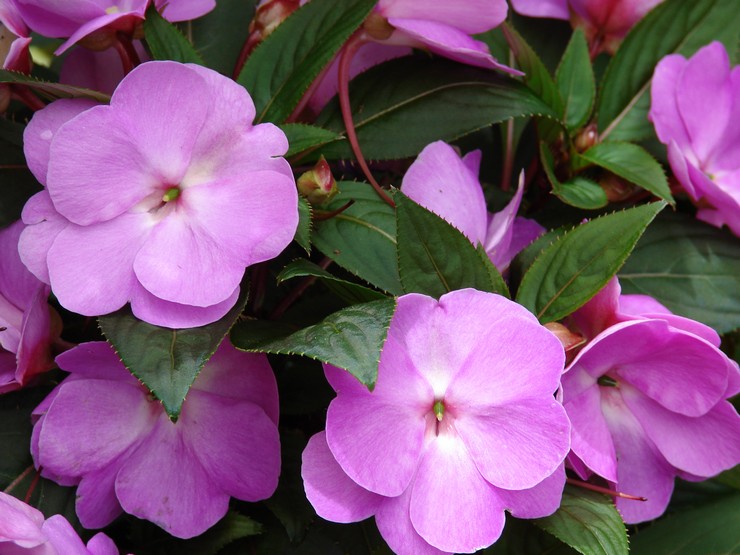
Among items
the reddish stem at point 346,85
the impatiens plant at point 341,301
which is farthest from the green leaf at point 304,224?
the reddish stem at point 346,85

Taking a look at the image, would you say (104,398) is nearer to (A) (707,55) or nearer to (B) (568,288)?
(B) (568,288)

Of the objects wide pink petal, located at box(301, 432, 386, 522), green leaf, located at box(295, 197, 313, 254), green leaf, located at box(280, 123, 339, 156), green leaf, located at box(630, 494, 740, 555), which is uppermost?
green leaf, located at box(280, 123, 339, 156)

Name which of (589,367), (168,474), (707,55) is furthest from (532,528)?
(707,55)

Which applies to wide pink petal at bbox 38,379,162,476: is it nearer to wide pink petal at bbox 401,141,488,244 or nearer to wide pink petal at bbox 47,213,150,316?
wide pink petal at bbox 47,213,150,316

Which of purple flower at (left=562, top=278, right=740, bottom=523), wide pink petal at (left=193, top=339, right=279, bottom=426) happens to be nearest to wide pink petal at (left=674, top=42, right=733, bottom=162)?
purple flower at (left=562, top=278, right=740, bottom=523)

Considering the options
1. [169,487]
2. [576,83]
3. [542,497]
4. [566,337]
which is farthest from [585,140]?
[169,487]

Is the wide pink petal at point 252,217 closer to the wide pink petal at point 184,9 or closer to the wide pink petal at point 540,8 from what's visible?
the wide pink petal at point 184,9
